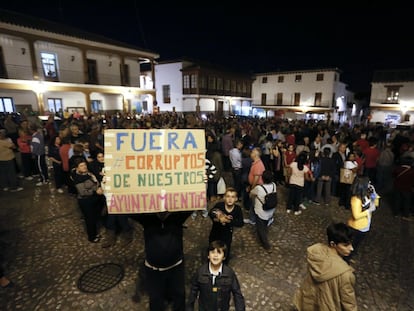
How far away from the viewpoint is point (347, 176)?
698cm

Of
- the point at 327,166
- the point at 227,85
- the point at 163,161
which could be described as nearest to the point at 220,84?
the point at 227,85

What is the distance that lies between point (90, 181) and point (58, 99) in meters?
19.3

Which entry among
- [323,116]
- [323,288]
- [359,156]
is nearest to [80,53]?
[359,156]

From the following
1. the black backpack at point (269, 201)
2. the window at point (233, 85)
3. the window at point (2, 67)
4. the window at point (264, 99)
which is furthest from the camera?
the window at point (264, 99)

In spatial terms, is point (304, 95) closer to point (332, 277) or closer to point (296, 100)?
point (296, 100)

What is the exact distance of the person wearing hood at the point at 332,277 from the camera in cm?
253

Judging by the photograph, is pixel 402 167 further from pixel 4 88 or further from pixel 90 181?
pixel 4 88

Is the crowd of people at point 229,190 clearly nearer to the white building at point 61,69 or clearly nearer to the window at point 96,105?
the white building at point 61,69

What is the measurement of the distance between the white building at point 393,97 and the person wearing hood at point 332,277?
34936 millimetres

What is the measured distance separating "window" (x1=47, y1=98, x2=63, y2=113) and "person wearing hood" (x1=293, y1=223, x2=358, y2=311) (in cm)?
2182

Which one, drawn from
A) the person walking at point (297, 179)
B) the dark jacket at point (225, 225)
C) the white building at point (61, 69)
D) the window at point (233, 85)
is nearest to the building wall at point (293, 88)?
the window at point (233, 85)

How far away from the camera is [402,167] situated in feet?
20.6

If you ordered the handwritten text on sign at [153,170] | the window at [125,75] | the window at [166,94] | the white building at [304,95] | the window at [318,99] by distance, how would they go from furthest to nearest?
the window at [318,99] < the white building at [304,95] < the window at [166,94] < the window at [125,75] < the handwritten text on sign at [153,170]

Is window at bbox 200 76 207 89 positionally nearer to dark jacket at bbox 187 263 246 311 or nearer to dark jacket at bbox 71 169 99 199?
dark jacket at bbox 71 169 99 199
